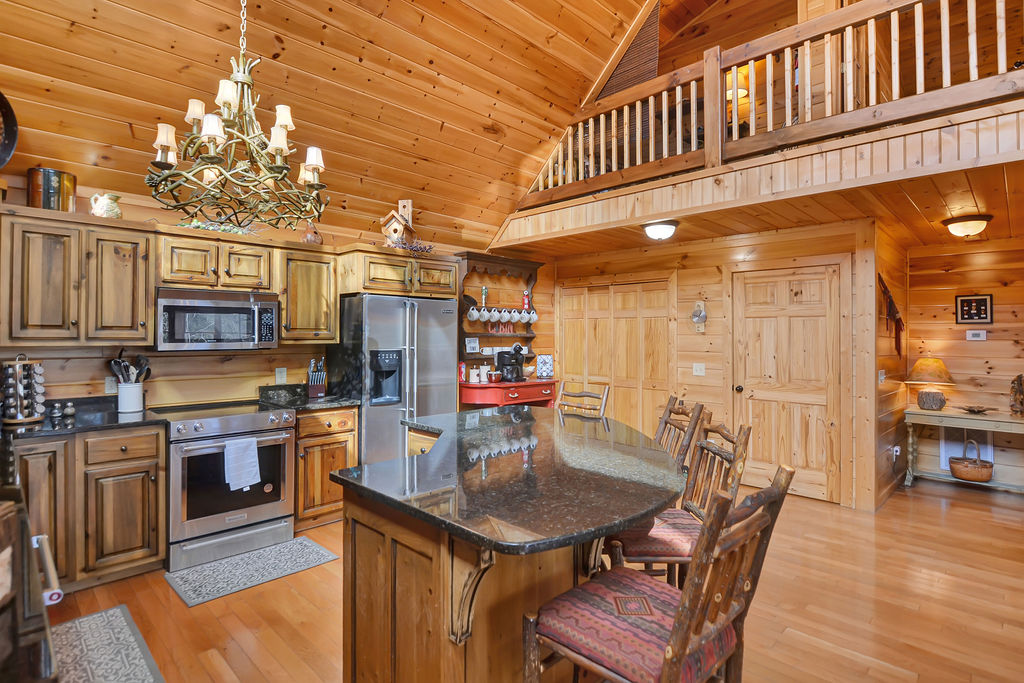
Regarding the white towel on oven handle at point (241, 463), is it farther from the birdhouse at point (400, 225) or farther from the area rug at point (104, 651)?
the birdhouse at point (400, 225)

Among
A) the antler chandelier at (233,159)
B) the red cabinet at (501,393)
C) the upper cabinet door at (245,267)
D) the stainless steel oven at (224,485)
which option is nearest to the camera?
the antler chandelier at (233,159)

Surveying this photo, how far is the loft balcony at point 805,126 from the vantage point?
114 inches

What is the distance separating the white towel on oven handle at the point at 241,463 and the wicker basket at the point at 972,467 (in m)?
6.03

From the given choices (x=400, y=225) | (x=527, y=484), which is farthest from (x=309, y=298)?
(x=527, y=484)

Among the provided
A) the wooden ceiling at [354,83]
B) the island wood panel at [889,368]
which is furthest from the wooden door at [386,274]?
the island wood panel at [889,368]

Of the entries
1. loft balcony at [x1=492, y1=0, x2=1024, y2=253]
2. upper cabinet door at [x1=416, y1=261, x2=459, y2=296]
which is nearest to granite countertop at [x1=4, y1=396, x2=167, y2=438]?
upper cabinet door at [x1=416, y1=261, x2=459, y2=296]

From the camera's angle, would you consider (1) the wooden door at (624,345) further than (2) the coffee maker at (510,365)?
No

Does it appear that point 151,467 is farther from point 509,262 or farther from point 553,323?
point 553,323

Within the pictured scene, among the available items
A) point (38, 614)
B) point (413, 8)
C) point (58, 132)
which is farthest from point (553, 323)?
point (38, 614)

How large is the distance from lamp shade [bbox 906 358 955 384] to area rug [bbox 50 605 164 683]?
611cm

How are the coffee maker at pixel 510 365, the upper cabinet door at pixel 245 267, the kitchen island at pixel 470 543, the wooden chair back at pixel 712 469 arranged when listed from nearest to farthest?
1. the kitchen island at pixel 470 543
2. the wooden chair back at pixel 712 469
3. the upper cabinet door at pixel 245 267
4. the coffee maker at pixel 510 365

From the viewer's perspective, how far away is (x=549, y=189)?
519 cm

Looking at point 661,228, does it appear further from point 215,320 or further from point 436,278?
point 215,320

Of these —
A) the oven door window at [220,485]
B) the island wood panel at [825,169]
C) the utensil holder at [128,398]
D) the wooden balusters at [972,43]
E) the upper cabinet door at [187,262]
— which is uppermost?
the wooden balusters at [972,43]
